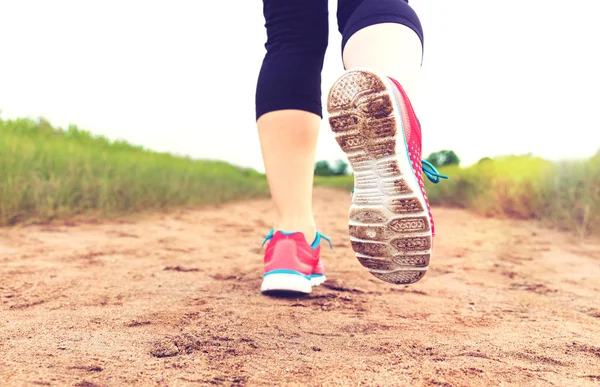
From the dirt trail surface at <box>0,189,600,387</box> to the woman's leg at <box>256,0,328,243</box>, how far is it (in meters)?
0.30

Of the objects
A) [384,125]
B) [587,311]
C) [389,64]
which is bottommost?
[587,311]

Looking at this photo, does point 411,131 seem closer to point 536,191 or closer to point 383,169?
point 383,169

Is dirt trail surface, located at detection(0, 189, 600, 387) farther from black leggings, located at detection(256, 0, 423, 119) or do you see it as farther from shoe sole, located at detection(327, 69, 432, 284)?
black leggings, located at detection(256, 0, 423, 119)

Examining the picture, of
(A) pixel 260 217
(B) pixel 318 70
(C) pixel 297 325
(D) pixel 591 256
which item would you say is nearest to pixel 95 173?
(A) pixel 260 217

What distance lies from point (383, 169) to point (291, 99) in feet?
1.52

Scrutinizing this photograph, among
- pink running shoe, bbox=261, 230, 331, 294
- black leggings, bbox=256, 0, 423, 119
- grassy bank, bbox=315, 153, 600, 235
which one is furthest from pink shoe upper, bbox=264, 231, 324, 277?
grassy bank, bbox=315, 153, 600, 235

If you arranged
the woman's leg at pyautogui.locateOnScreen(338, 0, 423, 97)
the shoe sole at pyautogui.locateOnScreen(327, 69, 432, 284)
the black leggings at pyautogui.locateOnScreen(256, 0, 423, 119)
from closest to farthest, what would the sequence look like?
the shoe sole at pyautogui.locateOnScreen(327, 69, 432, 284) < the woman's leg at pyautogui.locateOnScreen(338, 0, 423, 97) < the black leggings at pyautogui.locateOnScreen(256, 0, 423, 119)

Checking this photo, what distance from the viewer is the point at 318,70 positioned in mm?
1413

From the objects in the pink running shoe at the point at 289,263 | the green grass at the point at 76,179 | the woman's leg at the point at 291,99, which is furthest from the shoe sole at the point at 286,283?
the green grass at the point at 76,179

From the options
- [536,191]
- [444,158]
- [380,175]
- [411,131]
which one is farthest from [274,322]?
[444,158]

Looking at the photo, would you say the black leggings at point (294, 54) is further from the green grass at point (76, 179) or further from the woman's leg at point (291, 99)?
the green grass at point (76, 179)

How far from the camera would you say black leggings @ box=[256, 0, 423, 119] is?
4.29ft

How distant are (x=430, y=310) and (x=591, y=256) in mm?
1565

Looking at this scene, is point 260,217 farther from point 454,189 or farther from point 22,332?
point 22,332
